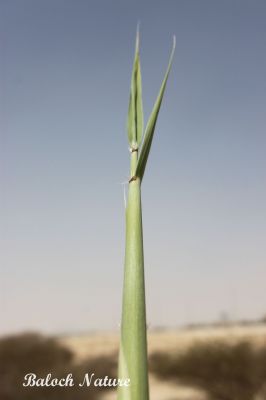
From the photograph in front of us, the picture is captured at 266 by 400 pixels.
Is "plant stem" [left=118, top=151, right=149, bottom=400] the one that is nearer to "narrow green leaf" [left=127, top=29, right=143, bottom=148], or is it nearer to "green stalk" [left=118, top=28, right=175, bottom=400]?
"green stalk" [left=118, top=28, right=175, bottom=400]

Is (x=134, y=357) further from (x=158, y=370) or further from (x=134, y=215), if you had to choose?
(x=158, y=370)

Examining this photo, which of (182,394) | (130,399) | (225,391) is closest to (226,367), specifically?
(225,391)

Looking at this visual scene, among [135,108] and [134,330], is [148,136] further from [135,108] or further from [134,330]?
[134,330]

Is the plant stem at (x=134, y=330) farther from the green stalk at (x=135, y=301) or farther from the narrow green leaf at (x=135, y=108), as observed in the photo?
the narrow green leaf at (x=135, y=108)

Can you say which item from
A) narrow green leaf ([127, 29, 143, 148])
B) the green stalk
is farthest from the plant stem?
narrow green leaf ([127, 29, 143, 148])

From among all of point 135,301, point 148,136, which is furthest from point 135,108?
point 135,301
